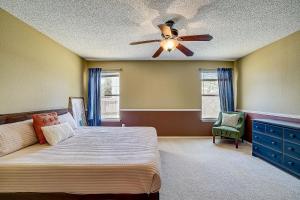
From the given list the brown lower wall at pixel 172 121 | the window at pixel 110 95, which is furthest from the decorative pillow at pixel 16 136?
the brown lower wall at pixel 172 121

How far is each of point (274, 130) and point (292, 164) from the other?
2.20 feet

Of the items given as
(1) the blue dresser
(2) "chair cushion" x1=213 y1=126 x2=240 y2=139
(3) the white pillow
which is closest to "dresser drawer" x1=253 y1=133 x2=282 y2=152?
(1) the blue dresser

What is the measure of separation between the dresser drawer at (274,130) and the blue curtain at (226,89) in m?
1.97

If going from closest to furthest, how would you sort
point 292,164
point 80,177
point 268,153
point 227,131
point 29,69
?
point 80,177
point 292,164
point 29,69
point 268,153
point 227,131

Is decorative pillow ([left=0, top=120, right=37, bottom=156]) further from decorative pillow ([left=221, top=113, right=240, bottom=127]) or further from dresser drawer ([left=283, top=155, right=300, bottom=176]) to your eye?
decorative pillow ([left=221, top=113, right=240, bottom=127])

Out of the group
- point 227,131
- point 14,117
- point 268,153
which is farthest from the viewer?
point 227,131

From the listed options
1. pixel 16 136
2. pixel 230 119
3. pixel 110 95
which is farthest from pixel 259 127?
pixel 16 136

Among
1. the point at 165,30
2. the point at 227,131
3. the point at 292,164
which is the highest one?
the point at 165,30

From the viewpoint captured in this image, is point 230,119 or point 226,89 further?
point 226,89

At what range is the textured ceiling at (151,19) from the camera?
239cm

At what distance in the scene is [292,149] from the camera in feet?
9.86

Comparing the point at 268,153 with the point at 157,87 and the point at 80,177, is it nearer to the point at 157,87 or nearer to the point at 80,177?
the point at 157,87

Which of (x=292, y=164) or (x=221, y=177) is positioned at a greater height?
(x=292, y=164)

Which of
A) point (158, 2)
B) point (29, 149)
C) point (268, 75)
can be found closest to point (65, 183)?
point (29, 149)
